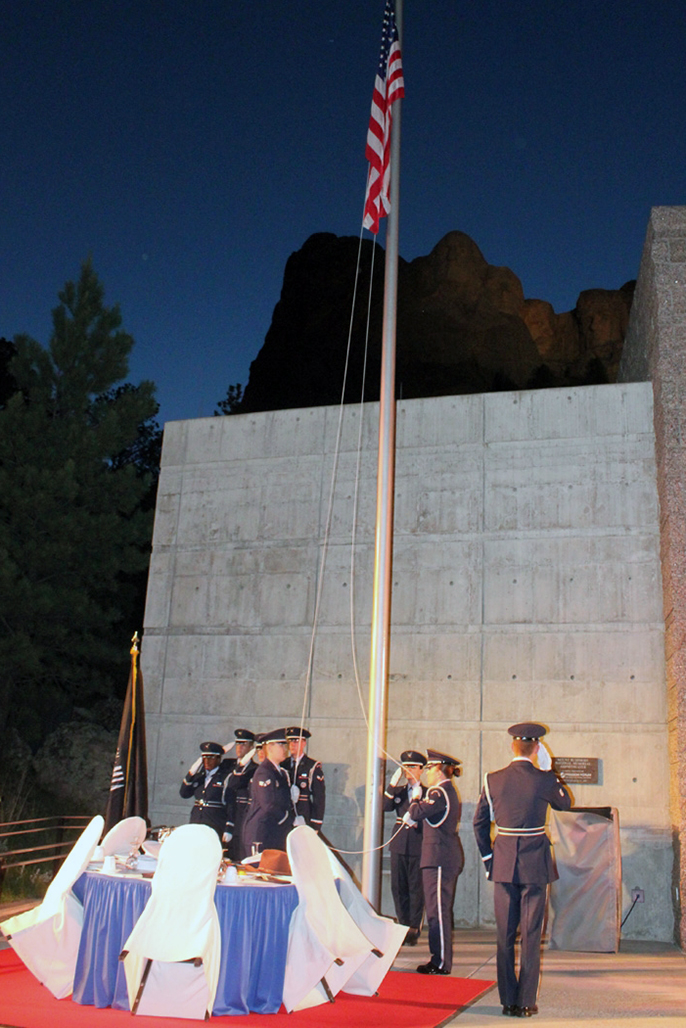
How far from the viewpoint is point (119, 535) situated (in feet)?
68.8

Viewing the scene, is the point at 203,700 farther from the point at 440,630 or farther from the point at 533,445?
the point at 533,445

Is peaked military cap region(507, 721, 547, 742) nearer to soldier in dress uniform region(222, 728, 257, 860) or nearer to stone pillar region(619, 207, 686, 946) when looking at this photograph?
stone pillar region(619, 207, 686, 946)

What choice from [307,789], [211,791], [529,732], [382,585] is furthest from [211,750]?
[529,732]

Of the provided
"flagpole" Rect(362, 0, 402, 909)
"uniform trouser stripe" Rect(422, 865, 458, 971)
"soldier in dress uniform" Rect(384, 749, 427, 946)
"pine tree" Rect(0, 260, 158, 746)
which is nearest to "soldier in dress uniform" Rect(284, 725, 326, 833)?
"soldier in dress uniform" Rect(384, 749, 427, 946)

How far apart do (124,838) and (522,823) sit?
284 cm

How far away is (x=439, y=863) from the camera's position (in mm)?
7039

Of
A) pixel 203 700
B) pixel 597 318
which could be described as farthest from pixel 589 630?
pixel 597 318

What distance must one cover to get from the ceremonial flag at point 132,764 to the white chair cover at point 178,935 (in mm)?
4936

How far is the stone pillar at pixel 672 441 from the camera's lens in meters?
9.07

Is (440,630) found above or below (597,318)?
below

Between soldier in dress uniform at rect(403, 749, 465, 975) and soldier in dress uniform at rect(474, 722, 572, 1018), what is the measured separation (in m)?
0.87

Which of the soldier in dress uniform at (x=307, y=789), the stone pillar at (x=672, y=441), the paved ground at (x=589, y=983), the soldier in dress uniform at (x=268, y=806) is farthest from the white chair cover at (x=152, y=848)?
the stone pillar at (x=672, y=441)

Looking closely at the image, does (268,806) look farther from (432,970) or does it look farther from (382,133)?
(382,133)

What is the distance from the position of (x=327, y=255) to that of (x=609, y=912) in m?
47.5
